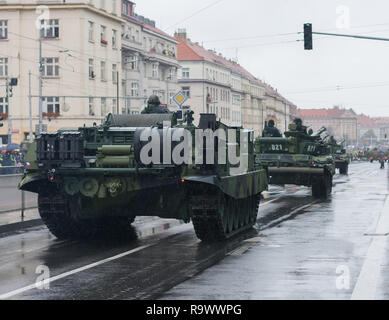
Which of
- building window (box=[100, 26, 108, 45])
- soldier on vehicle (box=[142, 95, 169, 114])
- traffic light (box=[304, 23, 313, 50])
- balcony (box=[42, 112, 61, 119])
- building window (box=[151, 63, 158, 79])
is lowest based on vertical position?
soldier on vehicle (box=[142, 95, 169, 114])

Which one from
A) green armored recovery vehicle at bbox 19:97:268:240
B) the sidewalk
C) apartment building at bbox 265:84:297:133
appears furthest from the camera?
apartment building at bbox 265:84:297:133

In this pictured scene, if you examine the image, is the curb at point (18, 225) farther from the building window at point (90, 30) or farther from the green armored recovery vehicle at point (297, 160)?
the building window at point (90, 30)

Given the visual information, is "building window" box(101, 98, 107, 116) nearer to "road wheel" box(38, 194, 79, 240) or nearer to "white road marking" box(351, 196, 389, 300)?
"white road marking" box(351, 196, 389, 300)

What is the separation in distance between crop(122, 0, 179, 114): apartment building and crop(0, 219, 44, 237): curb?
164ft

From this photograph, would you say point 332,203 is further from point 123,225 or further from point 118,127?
point 118,127

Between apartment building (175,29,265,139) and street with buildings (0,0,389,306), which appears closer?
street with buildings (0,0,389,306)

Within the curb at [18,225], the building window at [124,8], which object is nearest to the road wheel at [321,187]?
the curb at [18,225]

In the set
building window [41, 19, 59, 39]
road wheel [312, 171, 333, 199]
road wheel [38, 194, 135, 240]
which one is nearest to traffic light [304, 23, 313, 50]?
road wheel [312, 171, 333, 199]

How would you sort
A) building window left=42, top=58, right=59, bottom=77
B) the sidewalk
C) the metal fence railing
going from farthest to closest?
1. building window left=42, top=58, right=59, bottom=77
2. the metal fence railing
3. the sidewalk

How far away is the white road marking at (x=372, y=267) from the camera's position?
29.1 feet

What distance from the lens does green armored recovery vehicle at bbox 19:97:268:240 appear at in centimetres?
1290

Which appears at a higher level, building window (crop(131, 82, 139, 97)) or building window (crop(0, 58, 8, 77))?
building window (crop(0, 58, 8, 77))

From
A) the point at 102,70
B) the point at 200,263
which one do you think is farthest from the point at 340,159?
the point at 200,263

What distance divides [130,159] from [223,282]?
403 centimetres
